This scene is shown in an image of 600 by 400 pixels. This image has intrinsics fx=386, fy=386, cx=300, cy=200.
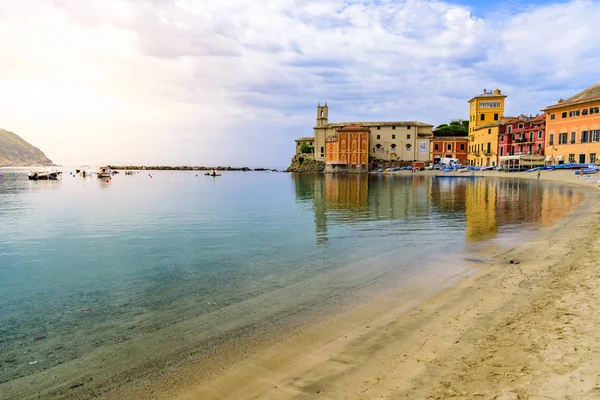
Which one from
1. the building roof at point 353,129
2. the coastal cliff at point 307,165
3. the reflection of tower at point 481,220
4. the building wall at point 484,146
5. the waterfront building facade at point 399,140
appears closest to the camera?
the reflection of tower at point 481,220

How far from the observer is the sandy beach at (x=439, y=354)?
5.44 meters

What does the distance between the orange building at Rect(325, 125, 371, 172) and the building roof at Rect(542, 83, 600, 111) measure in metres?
52.1

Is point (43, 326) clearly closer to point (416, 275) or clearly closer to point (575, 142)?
point (416, 275)

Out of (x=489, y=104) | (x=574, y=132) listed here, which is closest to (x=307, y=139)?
(x=489, y=104)

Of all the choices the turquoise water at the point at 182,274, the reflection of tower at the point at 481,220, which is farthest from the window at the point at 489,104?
the turquoise water at the point at 182,274

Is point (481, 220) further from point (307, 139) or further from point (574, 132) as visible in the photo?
point (307, 139)

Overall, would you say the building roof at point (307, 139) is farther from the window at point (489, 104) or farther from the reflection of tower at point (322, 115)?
the window at point (489, 104)

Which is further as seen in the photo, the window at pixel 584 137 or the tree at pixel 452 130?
the tree at pixel 452 130

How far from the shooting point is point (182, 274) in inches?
528

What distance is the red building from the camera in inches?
2992

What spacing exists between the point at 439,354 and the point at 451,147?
11574 cm

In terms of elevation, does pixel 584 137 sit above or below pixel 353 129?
below

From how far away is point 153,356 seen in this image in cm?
734

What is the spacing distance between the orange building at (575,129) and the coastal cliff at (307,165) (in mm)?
67730
